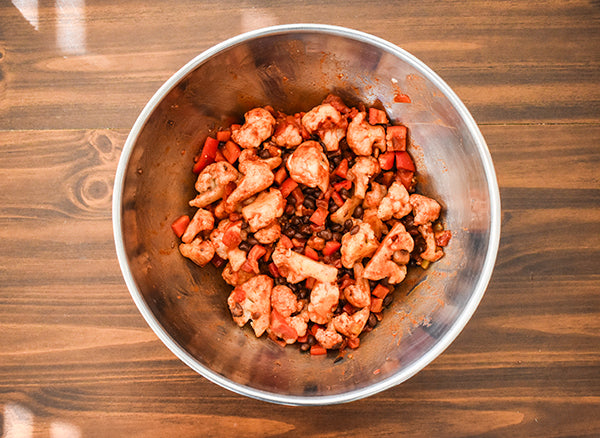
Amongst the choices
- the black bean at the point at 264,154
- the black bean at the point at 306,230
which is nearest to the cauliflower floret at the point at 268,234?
the black bean at the point at 306,230

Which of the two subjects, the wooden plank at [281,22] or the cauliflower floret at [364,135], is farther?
the wooden plank at [281,22]

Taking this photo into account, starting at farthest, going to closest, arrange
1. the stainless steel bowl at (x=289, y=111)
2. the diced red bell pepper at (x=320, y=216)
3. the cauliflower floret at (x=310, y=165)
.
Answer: the diced red bell pepper at (x=320, y=216) < the cauliflower floret at (x=310, y=165) < the stainless steel bowl at (x=289, y=111)

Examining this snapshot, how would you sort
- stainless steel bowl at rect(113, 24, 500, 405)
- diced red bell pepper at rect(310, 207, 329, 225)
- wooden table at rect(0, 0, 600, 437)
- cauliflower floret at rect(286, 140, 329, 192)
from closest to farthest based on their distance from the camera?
stainless steel bowl at rect(113, 24, 500, 405)
cauliflower floret at rect(286, 140, 329, 192)
diced red bell pepper at rect(310, 207, 329, 225)
wooden table at rect(0, 0, 600, 437)

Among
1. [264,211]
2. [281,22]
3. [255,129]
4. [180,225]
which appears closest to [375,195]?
[264,211]

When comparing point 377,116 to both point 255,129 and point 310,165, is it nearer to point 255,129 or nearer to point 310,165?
point 310,165

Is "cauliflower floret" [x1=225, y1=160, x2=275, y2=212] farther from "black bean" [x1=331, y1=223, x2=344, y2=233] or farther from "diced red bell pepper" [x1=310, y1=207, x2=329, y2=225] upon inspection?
"black bean" [x1=331, y1=223, x2=344, y2=233]

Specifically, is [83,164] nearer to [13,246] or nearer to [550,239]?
[13,246]

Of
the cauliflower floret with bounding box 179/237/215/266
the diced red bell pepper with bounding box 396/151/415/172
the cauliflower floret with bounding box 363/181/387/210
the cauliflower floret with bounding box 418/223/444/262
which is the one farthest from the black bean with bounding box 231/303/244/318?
the diced red bell pepper with bounding box 396/151/415/172

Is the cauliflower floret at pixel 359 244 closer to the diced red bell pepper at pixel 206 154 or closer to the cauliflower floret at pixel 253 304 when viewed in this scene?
the cauliflower floret at pixel 253 304
